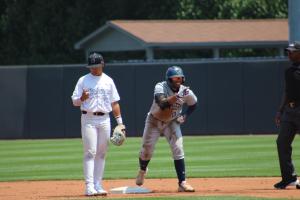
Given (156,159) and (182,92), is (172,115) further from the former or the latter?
(156,159)

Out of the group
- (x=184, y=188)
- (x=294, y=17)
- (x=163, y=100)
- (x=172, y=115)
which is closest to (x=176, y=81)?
(x=163, y=100)

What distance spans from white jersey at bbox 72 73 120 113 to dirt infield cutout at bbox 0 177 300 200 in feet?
3.94

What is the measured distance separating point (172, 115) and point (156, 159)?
6.65 meters

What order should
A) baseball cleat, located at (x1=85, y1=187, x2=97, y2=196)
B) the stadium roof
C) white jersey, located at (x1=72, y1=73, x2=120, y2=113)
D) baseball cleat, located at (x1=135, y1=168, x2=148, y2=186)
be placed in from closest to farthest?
baseball cleat, located at (x1=85, y1=187, x2=97, y2=196) → white jersey, located at (x1=72, y1=73, x2=120, y2=113) → baseball cleat, located at (x1=135, y1=168, x2=148, y2=186) → the stadium roof

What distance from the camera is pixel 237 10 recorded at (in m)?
40.9

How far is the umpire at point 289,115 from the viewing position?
1229 cm

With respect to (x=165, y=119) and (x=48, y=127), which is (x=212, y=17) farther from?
(x=165, y=119)

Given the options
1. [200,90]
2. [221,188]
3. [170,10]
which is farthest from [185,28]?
[221,188]

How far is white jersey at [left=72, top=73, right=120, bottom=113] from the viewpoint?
12.2m

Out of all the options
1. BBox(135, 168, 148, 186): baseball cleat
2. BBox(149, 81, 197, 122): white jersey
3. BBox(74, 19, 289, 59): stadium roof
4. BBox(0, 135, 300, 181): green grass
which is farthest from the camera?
BBox(74, 19, 289, 59): stadium roof

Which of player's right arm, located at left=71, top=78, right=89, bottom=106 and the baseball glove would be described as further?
the baseball glove

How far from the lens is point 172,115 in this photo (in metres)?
12.6

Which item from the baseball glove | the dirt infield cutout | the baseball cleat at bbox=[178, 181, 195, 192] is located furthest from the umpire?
the baseball glove

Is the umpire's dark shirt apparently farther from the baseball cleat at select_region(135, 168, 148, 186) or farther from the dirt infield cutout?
the baseball cleat at select_region(135, 168, 148, 186)
